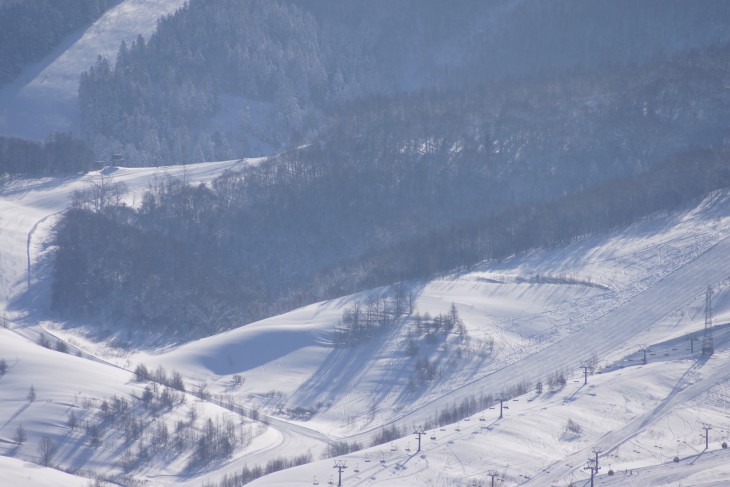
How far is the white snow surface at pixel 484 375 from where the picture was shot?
237 ft

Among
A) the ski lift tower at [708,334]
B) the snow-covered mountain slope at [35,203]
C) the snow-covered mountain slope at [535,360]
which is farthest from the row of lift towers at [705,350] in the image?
the snow-covered mountain slope at [35,203]

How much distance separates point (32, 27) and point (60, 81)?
12940 mm

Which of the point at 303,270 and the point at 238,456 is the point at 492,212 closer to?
the point at 303,270

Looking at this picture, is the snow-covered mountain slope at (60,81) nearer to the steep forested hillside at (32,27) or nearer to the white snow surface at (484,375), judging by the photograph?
the steep forested hillside at (32,27)

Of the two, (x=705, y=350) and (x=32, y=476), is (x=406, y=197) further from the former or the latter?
(x=32, y=476)

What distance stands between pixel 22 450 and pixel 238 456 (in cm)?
1205

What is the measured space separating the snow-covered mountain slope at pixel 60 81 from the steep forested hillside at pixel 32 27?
4.67 ft

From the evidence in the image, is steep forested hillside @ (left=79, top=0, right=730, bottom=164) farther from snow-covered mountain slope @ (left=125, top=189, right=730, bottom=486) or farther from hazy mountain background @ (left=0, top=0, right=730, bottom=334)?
snow-covered mountain slope @ (left=125, top=189, right=730, bottom=486)

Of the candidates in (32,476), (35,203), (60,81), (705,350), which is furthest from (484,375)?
(60,81)

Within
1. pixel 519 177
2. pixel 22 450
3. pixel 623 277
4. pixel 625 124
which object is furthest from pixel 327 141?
pixel 22 450

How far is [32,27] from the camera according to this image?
18962 cm

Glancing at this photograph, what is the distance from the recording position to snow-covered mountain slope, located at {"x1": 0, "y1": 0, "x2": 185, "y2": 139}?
17025 centimetres

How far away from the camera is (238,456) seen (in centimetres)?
8012

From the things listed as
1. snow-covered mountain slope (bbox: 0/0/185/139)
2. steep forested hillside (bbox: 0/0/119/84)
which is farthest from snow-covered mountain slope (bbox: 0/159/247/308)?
steep forested hillside (bbox: 0/0/119/84)
